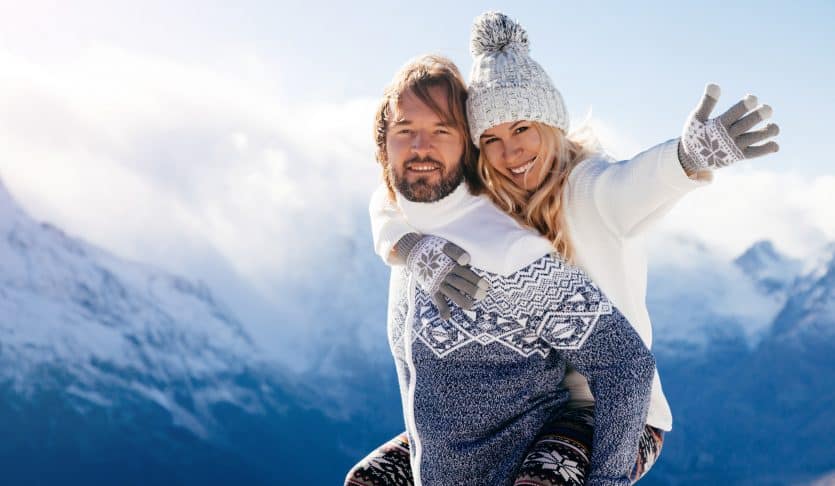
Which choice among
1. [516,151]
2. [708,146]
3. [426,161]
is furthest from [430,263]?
[708,146]

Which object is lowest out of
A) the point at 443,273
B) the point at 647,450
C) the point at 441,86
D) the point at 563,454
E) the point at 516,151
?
the point at 647,450

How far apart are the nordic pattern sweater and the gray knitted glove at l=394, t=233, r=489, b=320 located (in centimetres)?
4

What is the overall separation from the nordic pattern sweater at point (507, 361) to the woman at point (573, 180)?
0.30 feet

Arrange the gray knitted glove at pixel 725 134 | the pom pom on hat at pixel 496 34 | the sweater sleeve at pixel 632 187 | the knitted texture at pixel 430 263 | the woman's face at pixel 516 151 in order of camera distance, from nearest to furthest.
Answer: the gray knitted glove at pixel 725 134, the sweater sleeve at pixel 632 187, the knitted texture at pixel 430 263, the woman's face at pixel 516 151, the pom pom on hat at pixel 496 34

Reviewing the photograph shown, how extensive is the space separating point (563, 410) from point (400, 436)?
0.71 metres

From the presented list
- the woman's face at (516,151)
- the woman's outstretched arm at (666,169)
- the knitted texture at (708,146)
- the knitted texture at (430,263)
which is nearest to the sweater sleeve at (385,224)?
the knitted texture at (430,263)

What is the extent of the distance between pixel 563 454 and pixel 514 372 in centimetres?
30

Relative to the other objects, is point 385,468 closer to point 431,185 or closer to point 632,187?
point 431,185

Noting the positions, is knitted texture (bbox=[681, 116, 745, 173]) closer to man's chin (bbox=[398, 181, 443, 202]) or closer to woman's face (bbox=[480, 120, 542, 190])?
woman's face (bbox=[480, 120, 542, 190])

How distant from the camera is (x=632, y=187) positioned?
2.77 metres

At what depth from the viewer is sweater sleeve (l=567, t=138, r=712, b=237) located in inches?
106

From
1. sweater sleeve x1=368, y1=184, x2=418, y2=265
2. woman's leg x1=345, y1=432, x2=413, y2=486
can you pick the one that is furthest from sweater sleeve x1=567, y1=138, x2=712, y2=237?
woman's leg x1=345, y1=432, x2=413, y2=486

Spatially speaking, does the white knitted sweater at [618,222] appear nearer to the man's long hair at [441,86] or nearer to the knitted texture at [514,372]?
the knitted texture at [514,372]

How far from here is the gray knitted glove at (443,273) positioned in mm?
2766
